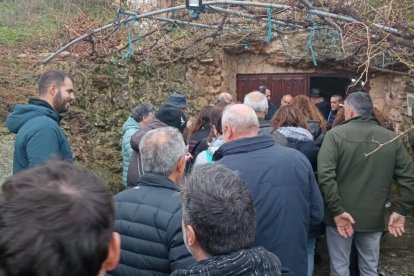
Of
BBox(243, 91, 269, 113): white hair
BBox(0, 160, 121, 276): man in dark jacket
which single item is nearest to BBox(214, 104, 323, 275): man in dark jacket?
BBox(243, 91, 269, 113): white hair

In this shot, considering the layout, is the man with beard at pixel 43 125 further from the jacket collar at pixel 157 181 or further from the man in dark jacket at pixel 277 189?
the man in dark jacket at pixel 277 189

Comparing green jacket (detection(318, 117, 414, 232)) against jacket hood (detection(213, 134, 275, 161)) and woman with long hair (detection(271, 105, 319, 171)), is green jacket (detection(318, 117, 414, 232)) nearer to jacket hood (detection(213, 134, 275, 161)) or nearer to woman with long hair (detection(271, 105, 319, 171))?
woman with long hair (detection(271, 105, 319, 171))

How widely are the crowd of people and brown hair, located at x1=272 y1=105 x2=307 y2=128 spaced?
0.04 ft

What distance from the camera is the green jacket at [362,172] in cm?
376

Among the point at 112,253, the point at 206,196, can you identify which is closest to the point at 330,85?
the point at 206,196

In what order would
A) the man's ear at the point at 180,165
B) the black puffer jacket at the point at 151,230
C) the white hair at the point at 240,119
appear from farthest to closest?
the white hair at the point at 240,119
the man's ear at the point at 180,165
the black puffer jacket at the point at 151,230

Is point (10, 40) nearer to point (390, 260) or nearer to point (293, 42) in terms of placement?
point (293, 42)

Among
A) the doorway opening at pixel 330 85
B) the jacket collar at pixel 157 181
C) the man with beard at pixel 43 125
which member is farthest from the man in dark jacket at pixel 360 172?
the doorway opening at pixel 330 85

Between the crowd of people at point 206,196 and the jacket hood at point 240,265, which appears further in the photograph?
the jacket hood at point 240,265

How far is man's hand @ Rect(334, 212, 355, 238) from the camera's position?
12.4 feet

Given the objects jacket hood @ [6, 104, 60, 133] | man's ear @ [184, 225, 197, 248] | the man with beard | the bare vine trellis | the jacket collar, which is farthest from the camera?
the bare vine trellis

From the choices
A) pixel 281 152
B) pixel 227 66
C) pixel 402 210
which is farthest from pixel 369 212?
pixel 227 66

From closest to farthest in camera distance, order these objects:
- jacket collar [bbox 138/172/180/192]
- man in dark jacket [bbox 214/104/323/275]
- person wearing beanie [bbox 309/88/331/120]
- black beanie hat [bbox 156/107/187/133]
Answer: jacket collar [bbox 138/172/180/192] → man in dark jacket [bbox 214/104/323/275] → black beanie hat [bbox 156/107/187/133] → person wearing beanie [bbox 309/88/331/120]

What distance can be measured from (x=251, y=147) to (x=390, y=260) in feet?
8.80
